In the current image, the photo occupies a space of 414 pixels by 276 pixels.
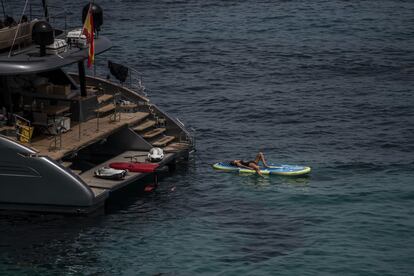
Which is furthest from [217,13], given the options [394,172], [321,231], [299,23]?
[321,231]

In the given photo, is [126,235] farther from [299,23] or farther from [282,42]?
[299,23]

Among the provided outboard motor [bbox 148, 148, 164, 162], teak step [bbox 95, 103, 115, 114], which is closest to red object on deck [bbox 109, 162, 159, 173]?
outboard motor [bbox 148, 148, 164, 162]

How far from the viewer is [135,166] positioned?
43.1 m

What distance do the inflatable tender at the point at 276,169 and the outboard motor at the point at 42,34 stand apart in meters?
10.8

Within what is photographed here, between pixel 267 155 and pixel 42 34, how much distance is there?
1433 centimetres

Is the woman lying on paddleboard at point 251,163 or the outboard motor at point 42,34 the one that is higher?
the outboard motor at point 42,34

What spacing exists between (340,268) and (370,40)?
47153 mm

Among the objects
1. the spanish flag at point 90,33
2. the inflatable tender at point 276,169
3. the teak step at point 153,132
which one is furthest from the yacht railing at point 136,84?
the spanish flag at point 90,33

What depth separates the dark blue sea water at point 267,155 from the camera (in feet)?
120

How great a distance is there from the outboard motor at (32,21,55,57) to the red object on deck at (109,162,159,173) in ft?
20.3

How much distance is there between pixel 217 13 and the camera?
93.9 metres

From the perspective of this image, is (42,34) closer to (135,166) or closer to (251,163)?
(135,166)

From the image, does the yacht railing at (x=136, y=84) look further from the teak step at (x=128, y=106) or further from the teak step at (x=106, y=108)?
the teak step at (x=106, y=108)

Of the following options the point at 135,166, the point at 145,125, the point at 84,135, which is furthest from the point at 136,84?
the point at 84,135
